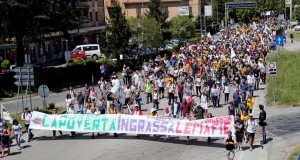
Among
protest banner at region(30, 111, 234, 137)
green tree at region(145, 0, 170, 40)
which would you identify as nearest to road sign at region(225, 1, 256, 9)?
green tree at region(145, 0, 170, 40)

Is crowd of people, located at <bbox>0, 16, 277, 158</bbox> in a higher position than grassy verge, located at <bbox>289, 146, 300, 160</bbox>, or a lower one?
higher

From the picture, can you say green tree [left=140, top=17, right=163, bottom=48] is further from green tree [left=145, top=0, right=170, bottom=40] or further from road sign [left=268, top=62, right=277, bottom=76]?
road sign [left=268, top=62, right=277, bottom=76]

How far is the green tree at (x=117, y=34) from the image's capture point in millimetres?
48938

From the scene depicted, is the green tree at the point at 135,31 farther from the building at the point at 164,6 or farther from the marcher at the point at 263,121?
the building at the point at 164,6

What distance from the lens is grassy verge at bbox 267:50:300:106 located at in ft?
93.9

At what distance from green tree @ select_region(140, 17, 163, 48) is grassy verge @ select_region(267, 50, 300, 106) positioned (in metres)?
16.9

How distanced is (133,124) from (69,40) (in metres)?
46.3

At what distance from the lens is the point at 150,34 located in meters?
54.4

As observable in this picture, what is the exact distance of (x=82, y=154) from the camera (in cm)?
2022

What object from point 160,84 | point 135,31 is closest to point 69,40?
point 135,31

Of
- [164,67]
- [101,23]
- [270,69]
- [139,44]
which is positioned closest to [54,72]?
[164,67]

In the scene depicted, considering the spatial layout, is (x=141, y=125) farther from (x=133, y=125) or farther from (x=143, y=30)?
(x=143, y=30)

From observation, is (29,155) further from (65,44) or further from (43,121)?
(65,44)

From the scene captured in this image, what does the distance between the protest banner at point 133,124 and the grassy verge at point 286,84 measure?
952 centimetres
